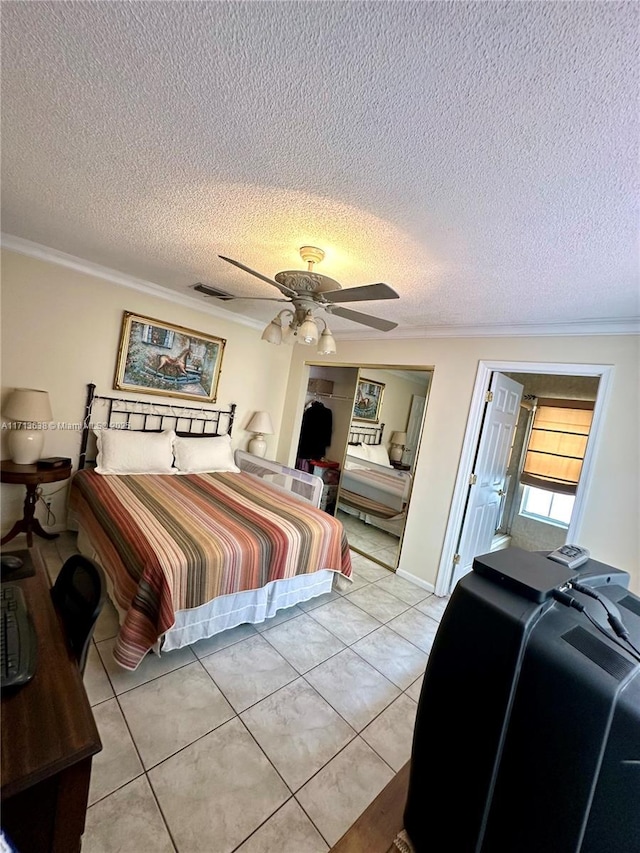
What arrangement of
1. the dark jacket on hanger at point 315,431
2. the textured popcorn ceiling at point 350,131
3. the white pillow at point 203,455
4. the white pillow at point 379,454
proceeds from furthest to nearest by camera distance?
the dark jacket on hanger at point 315,431
the white pillow at point 379,454
the white pillow at point 203,455
the textured popcorn ceiling at point 350,131

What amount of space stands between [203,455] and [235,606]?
5.70 ft

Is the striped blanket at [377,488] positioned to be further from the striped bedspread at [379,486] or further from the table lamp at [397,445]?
the table lamp at [397,445]

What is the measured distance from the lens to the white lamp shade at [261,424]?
13.7 ft

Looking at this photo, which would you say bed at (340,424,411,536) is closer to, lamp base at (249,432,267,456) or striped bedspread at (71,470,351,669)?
lamp base at (249,432,267,456)

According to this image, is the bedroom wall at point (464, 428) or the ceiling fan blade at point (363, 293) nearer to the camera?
the ceiling fan blade at point (363, 293)

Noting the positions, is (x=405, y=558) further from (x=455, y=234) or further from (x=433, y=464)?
(x=455, y=234)

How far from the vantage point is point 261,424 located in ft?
13.8

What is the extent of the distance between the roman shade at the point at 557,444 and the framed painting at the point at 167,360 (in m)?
4.10

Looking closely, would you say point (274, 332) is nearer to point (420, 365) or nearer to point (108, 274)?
point (420, 365)

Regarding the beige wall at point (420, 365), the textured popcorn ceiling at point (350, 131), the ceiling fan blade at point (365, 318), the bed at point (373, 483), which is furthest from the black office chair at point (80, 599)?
the bed at point (373, 483)

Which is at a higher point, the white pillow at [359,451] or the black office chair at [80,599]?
Answer: the white pillow at [359,451]

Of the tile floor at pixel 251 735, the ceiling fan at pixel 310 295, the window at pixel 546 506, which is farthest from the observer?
the window at pixel 546 506

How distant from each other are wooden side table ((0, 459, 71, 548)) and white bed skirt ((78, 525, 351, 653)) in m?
0.41

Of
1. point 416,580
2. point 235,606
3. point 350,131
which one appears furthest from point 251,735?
point 350,131
